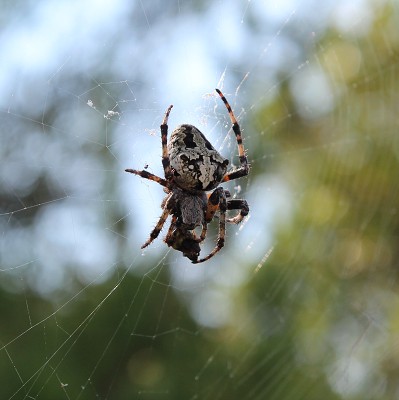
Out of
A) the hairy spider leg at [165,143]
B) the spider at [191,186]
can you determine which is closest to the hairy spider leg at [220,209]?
the spider at [191,186]

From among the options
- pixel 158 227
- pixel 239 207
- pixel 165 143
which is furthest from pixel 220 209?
pixel 165 143

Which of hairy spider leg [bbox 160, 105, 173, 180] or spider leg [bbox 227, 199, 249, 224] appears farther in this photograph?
spider leg [bbox 227, 199, 249, 224]

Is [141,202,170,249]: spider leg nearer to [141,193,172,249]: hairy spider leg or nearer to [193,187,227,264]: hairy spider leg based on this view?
[141,193,172,249]: hairy spider leg

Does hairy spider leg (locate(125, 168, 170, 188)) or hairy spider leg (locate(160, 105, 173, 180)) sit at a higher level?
hairy spider leg (locate(160, 105, 173, 180))

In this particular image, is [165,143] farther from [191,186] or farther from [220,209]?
[220,209]

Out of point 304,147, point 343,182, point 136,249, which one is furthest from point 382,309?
point 136,249

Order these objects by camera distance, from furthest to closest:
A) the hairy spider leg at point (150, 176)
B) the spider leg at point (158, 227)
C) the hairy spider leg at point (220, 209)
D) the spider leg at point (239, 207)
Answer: the spider leg at point (239, 207)
the hairy spider leg at point (220, 209)
the spider leg at point (158, 227)
the hairy spider leg at point (150, 176)

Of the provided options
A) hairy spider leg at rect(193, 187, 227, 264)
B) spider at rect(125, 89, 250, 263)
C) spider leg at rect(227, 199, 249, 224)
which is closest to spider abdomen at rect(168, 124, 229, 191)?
spider at rect(125, 89, 250, 263)

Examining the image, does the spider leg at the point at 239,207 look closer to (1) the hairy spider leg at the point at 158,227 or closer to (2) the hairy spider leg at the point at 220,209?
(2) the hairy spider leg at the point at 220,209
